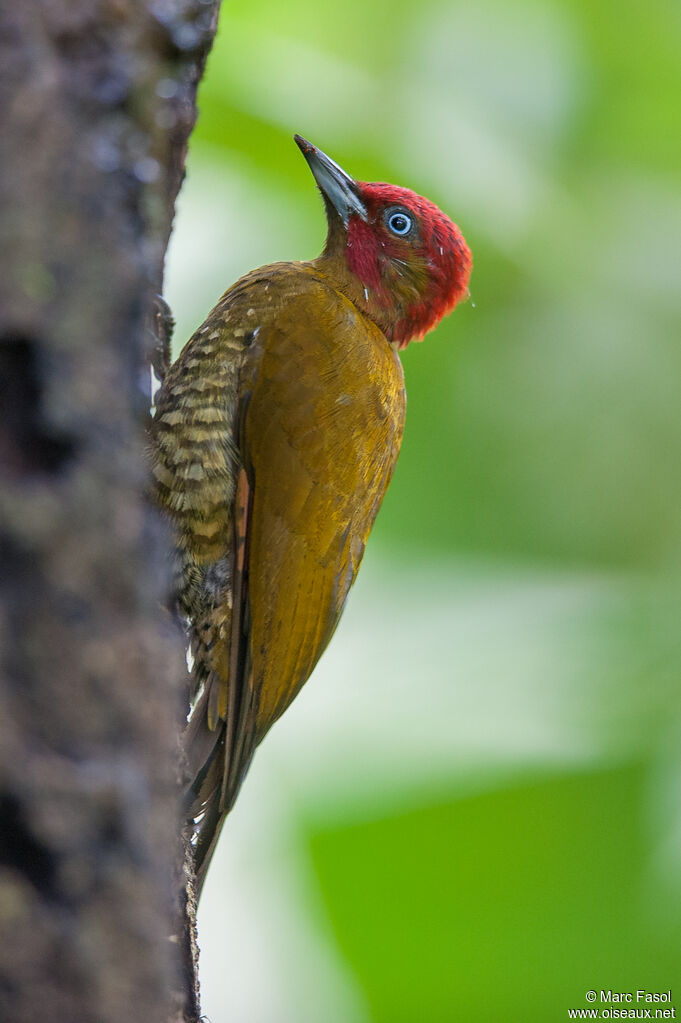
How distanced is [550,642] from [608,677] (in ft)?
0.80

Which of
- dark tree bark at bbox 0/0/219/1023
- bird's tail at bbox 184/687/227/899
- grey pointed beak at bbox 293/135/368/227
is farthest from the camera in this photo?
A: grey pointed beak at bbox 293/135/368/227

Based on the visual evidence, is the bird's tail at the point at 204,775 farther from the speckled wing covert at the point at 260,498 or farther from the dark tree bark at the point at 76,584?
the dark tree bark at the point at 76,584

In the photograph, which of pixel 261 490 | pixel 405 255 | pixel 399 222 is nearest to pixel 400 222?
pixel 399 222

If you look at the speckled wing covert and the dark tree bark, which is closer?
the dark tree bark

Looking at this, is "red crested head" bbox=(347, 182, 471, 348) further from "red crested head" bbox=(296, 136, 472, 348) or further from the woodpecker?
the woodpecker

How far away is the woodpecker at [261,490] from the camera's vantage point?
2541mm

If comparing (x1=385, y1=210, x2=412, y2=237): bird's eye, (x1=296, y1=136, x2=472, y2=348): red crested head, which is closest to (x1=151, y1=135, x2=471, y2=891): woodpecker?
(x1=296, y1=136, x2=472, y2=348): red crested head

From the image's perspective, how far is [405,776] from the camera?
329 centimetres

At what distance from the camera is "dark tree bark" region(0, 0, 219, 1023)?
105 cm

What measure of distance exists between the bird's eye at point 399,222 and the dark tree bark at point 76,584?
190cm

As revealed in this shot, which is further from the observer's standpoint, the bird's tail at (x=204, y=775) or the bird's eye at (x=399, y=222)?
the bird's eye at (x=399, y=222)

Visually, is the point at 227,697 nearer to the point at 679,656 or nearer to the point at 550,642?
the point at 550,642

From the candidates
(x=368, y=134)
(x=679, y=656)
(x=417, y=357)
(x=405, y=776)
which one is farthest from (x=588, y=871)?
(x=368, y=134)

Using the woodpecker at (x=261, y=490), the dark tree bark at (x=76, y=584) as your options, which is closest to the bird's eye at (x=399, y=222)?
the woodpecker at (x=261, y=490)
